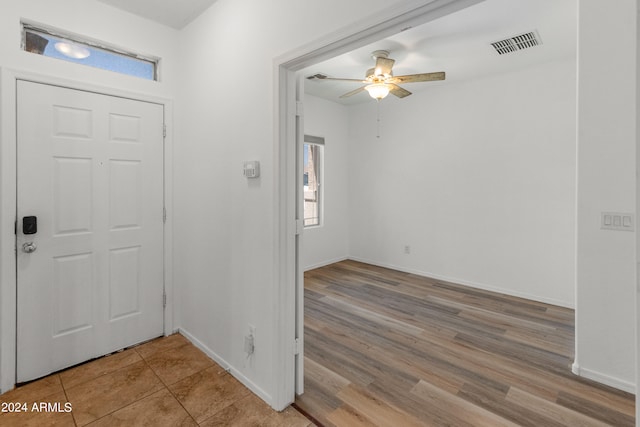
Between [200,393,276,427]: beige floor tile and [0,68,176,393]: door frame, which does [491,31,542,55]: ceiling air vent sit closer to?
[200,393,276,427]: beige floor tile

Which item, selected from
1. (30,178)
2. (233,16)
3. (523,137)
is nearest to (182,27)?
(233,16)

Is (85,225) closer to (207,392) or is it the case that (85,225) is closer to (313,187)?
(207,392)

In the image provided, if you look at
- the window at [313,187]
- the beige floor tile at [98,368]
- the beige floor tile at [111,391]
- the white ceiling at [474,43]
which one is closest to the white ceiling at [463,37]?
the white ceiling at [474,43]

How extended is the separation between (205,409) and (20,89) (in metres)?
2.44

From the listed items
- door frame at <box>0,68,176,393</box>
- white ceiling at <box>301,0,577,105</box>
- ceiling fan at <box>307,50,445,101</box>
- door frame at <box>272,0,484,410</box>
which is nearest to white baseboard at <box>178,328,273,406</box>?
door frame at <box>272,0,484,410</box>

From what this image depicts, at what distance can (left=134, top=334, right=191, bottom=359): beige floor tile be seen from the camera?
256 cm

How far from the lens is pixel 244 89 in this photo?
2100 millimetres

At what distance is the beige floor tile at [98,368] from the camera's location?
2.19 metres

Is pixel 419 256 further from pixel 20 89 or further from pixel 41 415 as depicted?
pixel 20 89

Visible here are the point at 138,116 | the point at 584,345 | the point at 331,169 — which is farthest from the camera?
the point at 331,169

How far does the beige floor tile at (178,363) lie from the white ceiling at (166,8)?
2.79m

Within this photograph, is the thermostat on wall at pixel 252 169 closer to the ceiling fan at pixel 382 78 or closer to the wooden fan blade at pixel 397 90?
the ceiling fan at pixel 382 78

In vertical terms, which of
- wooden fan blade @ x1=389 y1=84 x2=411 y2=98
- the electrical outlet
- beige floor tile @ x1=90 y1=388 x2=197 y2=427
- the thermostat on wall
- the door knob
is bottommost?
beige floor tile @ x1=90 y1=388 x2=197 y2=427

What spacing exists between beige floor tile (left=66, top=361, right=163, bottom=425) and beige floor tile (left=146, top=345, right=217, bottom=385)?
0.06 meters
